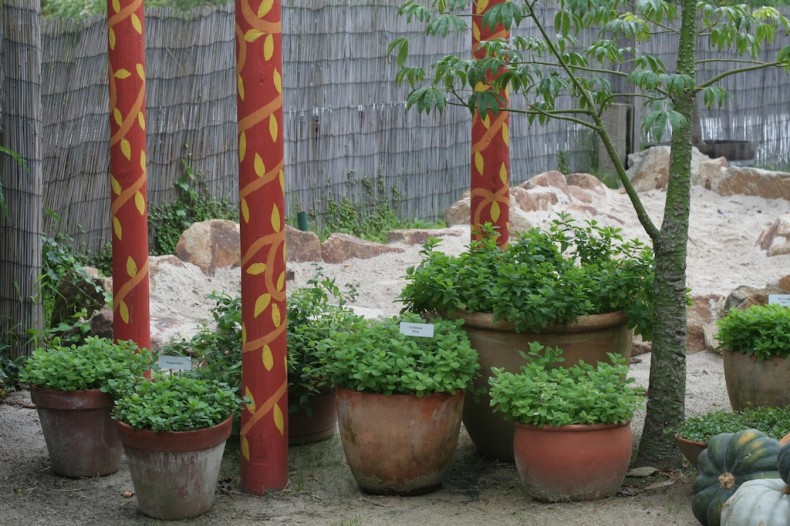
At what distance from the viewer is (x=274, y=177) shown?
181 inches

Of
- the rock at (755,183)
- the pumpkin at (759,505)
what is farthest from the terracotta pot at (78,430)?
the rock at (755,183)

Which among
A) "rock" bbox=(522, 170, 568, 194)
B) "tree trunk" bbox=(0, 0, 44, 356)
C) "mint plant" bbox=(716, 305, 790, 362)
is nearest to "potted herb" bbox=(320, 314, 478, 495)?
"mint plant" bbox=(716, 305, 790, 362)

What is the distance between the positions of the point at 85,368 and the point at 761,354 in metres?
3.16

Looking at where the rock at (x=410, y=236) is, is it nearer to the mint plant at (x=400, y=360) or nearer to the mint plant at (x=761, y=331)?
the mint plant at (x=761, y=331)

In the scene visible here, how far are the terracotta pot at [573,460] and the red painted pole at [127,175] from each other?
2137 millimetres

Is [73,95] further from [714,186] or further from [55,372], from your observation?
[714,186]

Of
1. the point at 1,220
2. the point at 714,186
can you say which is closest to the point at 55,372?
the point at 1,220

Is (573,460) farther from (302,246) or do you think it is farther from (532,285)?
(302,246)

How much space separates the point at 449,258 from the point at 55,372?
1895 mm

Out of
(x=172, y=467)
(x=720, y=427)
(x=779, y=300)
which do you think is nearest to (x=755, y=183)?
(x=779, y=300)

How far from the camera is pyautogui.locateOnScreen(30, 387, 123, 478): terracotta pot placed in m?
4.76

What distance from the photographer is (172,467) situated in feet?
14.0

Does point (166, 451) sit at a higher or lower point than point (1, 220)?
lower

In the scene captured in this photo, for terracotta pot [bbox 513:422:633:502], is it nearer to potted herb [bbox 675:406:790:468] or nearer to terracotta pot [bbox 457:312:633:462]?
potted herb [bbox 675:406:790:468]
